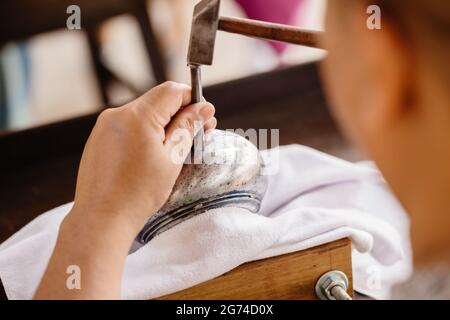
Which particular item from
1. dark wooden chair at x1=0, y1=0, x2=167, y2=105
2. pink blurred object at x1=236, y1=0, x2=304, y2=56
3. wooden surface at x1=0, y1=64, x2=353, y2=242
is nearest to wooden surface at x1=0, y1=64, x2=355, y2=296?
wooden surface at x1=0, y1=64, x2=353, y2=242

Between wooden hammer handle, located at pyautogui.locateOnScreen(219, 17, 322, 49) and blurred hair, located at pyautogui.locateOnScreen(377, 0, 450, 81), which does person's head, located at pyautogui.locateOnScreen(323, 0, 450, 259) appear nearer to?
blurred hair, located at pyautogui.locateOnScreen(377, 0, 450, 81)

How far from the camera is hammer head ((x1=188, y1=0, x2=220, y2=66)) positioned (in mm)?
518

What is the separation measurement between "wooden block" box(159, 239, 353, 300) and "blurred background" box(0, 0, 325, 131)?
0.90 m

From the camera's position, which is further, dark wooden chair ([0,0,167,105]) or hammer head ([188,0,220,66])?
dark wooden chair ([0,0,167,105])

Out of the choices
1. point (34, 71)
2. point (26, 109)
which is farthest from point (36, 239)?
point (34, 71)

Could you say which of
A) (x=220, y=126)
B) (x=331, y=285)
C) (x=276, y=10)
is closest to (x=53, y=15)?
(x=276, y=10)

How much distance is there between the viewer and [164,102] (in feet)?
1.84

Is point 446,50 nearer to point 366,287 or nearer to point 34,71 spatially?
point 366,287

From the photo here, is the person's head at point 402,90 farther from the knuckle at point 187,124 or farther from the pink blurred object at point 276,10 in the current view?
the pink blurred object at point 276,10

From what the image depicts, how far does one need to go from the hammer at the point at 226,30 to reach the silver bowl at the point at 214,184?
0.10m

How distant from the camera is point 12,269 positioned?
600mm

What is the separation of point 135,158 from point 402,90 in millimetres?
251

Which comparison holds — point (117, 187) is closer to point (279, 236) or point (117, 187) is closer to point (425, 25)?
point (279, 236)

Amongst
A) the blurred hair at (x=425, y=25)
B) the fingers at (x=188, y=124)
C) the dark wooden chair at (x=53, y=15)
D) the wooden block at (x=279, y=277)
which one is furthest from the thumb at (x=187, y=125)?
the dark wooden chair at (x=53, y=15)
